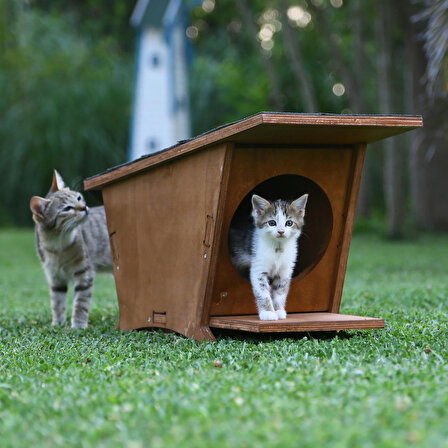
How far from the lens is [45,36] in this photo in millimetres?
19125

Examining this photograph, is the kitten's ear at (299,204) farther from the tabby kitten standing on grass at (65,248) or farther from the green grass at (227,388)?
the tabby kitten standing on grass at (65,248)

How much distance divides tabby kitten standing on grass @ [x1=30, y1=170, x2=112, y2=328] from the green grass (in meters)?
0.29

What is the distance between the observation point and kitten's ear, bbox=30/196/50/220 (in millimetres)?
5168

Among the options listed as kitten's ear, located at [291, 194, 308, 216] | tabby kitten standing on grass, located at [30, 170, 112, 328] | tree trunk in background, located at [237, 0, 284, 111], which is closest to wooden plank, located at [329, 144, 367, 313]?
kitten's ear, located at [291, 194, 308, 216]

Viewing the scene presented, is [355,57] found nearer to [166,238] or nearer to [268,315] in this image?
[166,238]

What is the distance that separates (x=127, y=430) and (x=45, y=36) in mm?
18400

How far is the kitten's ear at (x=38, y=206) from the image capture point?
5168 mm

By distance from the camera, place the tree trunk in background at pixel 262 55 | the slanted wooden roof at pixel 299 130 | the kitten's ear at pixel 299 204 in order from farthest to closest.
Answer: the tree trunk in background at pixel 262 55
the kitten's ear at pixel 299 204
the slanted wooden roof at pixel 299 130

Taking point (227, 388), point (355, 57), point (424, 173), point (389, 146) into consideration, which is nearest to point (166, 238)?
point (227, 388)

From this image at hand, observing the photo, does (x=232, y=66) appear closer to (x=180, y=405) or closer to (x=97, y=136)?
(x=97, y=136)

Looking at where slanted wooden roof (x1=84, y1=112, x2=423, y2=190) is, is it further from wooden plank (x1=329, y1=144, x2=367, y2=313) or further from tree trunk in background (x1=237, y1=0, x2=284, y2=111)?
tree trunk in background (x1=237, y1=0, x2=284, y2=111)

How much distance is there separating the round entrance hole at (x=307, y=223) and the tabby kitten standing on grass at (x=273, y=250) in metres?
0.29

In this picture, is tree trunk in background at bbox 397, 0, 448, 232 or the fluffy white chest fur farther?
tree trunk in background at bbox 397, 0, 448, 232

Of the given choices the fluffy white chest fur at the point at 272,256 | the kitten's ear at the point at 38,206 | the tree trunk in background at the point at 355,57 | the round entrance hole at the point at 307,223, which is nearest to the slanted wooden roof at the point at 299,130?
the round entrance hole at the point at 307,223
